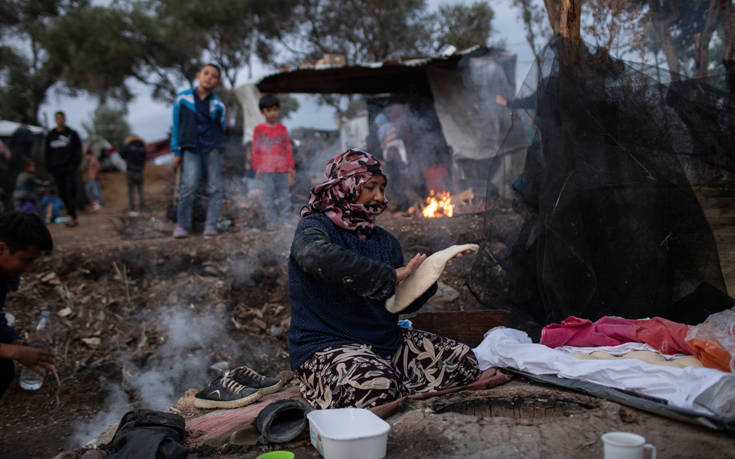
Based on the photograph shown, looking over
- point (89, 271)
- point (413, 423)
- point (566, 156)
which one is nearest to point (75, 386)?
point (89, 271)

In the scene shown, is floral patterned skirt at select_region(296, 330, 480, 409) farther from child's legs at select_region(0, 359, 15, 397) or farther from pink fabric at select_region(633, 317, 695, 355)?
child's legs at select_region(0, 359, 15, 397)

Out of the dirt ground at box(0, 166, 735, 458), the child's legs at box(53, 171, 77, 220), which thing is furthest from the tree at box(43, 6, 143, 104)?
the dirt ground at box(0, 166, 735, 458)

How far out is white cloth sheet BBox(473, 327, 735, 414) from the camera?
7.26 ft

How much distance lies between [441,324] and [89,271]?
434cm

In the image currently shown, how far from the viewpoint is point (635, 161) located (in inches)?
137

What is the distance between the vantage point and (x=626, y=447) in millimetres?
1648

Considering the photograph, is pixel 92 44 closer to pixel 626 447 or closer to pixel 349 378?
pixel 349 378

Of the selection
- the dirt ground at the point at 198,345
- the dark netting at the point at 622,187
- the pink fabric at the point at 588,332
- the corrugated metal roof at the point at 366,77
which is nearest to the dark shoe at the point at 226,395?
the dirt ground at the point at 198,345

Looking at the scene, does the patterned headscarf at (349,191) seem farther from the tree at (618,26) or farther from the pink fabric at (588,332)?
the tree at (618,26)

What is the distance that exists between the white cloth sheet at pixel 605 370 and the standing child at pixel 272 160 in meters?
4.01

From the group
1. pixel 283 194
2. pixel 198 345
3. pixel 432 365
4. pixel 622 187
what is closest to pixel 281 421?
pixel 432 365

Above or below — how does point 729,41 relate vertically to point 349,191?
above

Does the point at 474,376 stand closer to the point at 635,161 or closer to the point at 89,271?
the point at 635,161

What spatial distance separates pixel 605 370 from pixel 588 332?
55 centimetres
